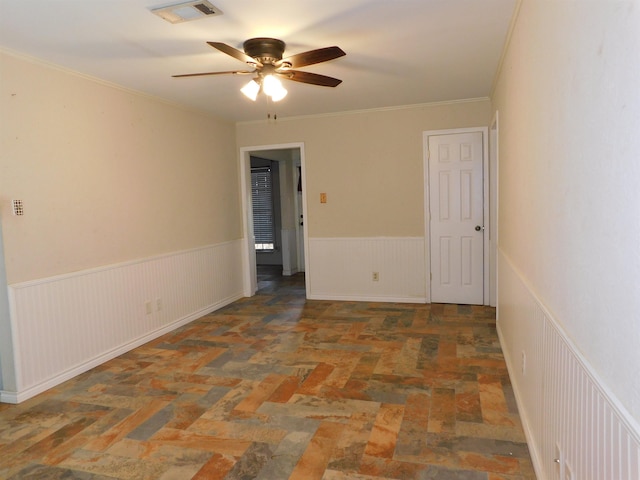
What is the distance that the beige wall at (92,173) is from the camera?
3014 millimetres

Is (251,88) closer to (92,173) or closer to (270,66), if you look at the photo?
(270,66)

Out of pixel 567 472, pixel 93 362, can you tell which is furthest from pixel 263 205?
pixel 567 472

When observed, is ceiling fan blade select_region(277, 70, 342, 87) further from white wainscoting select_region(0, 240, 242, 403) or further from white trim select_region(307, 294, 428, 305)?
white trim select_region(307, 294, 428, 305)

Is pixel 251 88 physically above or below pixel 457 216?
above

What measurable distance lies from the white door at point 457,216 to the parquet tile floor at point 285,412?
106 cm

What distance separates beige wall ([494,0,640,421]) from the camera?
3.20ft

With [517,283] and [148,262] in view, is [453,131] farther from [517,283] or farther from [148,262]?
[148,262]

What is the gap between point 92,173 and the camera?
3600 mm

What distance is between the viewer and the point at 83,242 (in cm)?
352

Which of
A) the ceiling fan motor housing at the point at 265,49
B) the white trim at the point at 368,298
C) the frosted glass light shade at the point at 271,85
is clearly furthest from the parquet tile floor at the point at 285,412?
the ceiling fan motor housing at the point at 265,49

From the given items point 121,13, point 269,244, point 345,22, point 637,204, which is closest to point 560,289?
point 637,204

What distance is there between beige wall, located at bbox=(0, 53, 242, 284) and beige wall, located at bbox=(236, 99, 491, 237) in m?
1.24

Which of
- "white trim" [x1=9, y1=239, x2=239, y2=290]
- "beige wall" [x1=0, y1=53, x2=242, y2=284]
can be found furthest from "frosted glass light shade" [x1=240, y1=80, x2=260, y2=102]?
"white trim" [x1=9, y1=239, x2=239, y2=290]

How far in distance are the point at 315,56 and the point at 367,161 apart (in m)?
2.76
